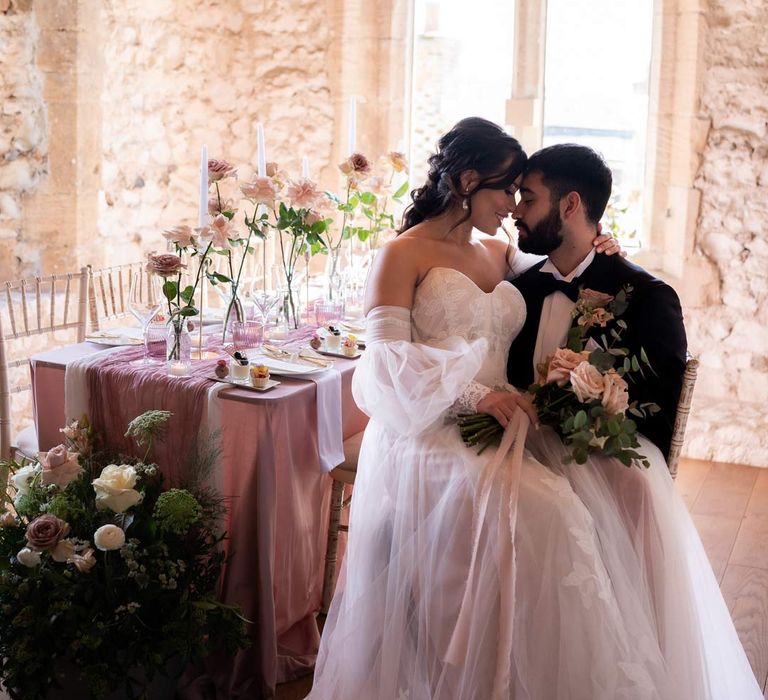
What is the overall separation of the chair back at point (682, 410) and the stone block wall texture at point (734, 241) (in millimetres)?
2206

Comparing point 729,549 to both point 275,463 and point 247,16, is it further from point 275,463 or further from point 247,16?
point 247,16

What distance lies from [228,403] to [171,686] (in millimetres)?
713

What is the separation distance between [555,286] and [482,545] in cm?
81

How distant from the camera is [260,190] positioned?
9.23ft

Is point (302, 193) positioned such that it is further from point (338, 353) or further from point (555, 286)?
point (555, 286)

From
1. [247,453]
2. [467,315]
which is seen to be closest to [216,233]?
[247,453]

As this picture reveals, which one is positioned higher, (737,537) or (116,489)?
(116,489)

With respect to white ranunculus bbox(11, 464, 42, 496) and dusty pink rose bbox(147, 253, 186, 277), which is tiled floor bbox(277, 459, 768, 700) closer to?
white ranunculus bbox(11, 464, 42, 496)

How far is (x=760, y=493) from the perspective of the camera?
414 cm

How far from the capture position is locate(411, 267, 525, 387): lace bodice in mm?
2479

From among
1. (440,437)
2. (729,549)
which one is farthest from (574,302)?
(729,549)

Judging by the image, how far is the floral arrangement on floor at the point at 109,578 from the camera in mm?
2145

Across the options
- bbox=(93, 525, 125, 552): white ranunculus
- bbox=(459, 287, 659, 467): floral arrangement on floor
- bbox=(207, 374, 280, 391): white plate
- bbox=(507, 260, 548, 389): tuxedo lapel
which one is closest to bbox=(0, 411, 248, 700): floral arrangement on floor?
bbox=(93, 525, 125, 552): white ranunculus

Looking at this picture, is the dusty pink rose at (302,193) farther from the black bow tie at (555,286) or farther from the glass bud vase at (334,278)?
the black bow tie at (555,286)
